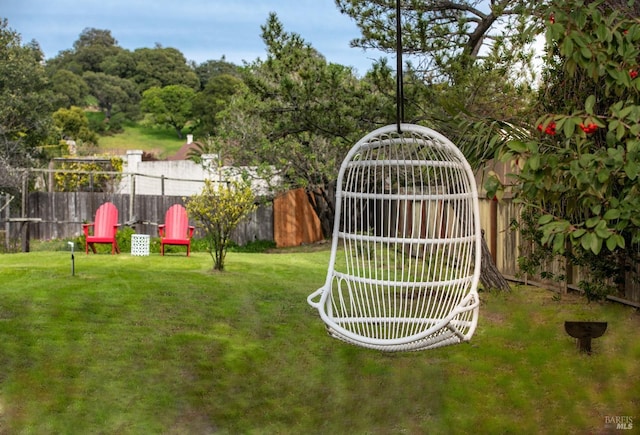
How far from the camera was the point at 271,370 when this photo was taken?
5969mm

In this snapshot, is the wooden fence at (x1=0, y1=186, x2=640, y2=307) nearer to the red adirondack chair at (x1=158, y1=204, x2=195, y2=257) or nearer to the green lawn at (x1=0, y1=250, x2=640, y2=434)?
the red adirondack chair at (x1=158, y1=204, x2=195, y2=257)

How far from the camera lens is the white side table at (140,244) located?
10.7 m

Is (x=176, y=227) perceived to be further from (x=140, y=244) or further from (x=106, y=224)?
(x=106, y=224)

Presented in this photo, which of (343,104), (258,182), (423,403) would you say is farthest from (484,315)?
(258,182)

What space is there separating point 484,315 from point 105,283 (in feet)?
13.8

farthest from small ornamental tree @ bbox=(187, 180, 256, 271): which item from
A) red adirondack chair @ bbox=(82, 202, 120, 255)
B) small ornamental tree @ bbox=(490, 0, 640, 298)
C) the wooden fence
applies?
small ornamental tree @ bbox=(490, 0, 640, 298)

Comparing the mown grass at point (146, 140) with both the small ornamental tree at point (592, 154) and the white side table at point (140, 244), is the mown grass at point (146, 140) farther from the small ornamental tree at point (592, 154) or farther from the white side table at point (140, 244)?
the small ornamental tree at point (592, 154)

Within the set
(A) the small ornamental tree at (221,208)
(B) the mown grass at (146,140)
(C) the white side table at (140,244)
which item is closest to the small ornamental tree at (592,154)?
(A) the small ornamental tree at (221,208)

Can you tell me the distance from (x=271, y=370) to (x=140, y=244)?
5343 millimetres

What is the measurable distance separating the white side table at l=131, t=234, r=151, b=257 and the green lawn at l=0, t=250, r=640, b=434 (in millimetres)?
2622

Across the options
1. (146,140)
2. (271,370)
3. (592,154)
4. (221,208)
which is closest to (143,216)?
(221,208)

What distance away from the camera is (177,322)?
691cm

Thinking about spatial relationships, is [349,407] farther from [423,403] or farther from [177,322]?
[177,322]

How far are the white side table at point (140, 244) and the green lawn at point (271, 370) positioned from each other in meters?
2.62
